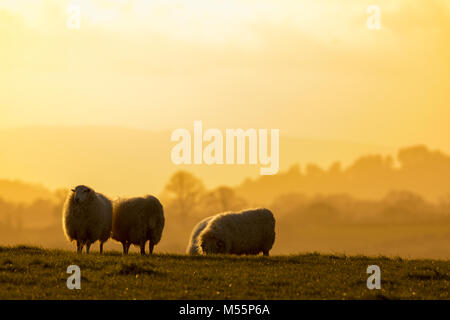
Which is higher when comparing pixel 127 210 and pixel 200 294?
pixel 127 210

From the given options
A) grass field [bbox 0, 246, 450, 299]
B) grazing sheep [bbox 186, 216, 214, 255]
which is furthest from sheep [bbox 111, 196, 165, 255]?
grass field [bbox 0, 246, 450, 299]

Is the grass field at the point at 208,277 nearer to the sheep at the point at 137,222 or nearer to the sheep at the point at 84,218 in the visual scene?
the sheep at the point at 84,218

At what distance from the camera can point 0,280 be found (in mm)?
22219

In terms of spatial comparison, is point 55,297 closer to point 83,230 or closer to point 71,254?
point 71,254

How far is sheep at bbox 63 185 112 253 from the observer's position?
3048cm

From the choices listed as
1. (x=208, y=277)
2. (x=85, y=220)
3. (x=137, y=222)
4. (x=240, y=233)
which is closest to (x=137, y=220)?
(x=137, y=222)

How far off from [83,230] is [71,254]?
324 cm

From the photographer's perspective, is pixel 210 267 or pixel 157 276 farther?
pixel 210 267

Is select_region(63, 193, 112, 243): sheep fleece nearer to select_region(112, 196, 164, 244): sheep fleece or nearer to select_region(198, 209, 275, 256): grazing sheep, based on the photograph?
select_region(112, 196, 164, 244): sheep fleece

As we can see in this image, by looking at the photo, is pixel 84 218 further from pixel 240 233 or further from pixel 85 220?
pixel 240 233

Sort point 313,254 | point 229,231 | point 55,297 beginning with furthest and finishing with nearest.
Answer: point 229,231 → point 313,254 → point 55,297

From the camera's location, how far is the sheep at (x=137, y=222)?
106 feet
